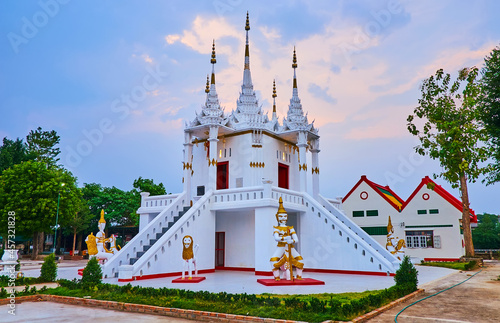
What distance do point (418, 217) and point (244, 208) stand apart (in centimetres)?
2147

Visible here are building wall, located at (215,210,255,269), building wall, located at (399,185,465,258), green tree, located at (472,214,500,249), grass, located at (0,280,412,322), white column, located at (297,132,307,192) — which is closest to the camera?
grass, located at (0,280,412,322)

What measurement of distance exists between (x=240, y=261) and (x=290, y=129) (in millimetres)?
8934

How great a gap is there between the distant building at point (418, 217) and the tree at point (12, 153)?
3705 centimetres

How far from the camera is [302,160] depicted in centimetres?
2361

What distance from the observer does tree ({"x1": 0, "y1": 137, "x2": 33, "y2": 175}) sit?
138ft

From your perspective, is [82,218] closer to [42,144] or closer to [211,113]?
[42,144]

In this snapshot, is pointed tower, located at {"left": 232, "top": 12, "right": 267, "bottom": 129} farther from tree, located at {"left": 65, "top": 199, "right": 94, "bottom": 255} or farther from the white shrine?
tree, located at {"left": 65, "top": 199, "right": 94, "bottom": 255}

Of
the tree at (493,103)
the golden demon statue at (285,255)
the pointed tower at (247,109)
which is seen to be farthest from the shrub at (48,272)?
the tree at (493,103)

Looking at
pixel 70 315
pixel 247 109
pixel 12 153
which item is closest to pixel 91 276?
pixel 70 315

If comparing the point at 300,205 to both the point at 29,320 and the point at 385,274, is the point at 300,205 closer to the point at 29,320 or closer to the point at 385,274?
the point at 385,274

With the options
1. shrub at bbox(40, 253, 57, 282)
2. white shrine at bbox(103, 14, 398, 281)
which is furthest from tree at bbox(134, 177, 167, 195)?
shrub at bbox(40, 253, 57, 282)

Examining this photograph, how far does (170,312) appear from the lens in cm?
900

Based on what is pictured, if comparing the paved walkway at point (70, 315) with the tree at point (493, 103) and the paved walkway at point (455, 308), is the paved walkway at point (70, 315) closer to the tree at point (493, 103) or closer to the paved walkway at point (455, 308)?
the paved walkway at point (455, 308)

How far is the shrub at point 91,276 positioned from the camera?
11.8 meters
